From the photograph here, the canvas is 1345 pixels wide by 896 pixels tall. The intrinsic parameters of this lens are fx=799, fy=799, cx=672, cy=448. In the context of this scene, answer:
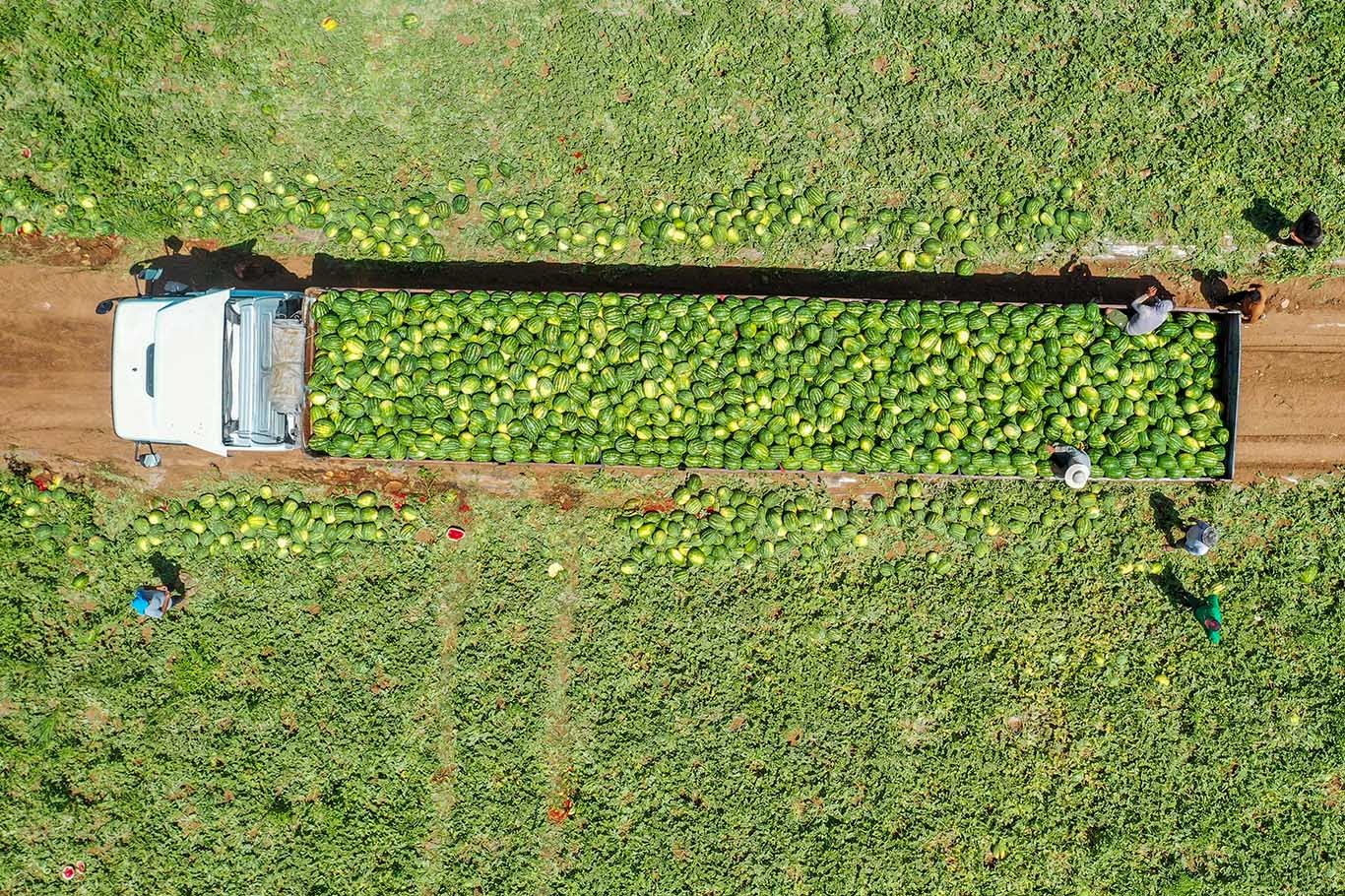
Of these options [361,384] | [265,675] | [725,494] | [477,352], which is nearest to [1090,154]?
[725,494]

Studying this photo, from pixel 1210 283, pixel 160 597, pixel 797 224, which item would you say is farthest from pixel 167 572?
pixel 1210 283

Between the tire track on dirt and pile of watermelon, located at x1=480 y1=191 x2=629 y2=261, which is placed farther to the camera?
pile of watermelon, located at x1=480 y1=191 x2=629 y2=261

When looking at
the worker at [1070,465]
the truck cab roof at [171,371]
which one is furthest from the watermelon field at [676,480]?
the truck cab roof at [171,371]

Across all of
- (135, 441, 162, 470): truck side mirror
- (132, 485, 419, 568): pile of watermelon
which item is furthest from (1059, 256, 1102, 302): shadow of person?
(135, 441, 162, 470): truck side mirror

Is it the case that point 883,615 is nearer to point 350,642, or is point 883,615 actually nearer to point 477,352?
point 477,352

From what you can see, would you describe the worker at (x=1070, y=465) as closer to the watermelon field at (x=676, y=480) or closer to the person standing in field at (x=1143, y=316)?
the watermelon field at (x=676, y=480)

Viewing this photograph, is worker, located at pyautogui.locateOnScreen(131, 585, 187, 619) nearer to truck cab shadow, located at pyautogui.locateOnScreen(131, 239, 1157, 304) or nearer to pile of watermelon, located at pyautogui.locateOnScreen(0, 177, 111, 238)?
truck cab shadow, located at pyautogui.locateOnScreen(131, 239, 1157, 304)
